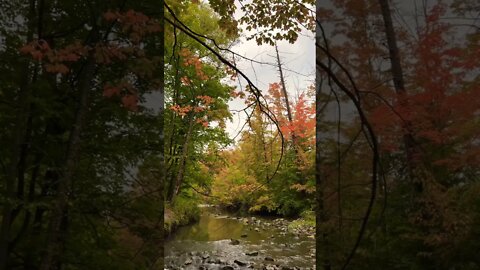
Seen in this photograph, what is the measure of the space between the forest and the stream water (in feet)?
13.4

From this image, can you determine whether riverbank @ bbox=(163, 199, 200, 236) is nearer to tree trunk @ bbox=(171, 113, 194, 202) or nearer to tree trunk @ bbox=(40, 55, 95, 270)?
tree trunk @ bbox=(171, 113, 194, 202)

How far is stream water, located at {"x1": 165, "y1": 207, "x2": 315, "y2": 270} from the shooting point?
8.14 meters

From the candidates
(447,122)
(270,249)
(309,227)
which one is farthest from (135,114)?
(309,227)

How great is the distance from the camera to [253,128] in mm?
3127

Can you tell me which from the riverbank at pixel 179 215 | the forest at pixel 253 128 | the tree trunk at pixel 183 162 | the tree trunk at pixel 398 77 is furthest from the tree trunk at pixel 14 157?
the tree trunk at pixel 183 162

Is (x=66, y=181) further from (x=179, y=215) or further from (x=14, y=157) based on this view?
(x=179, y=215)

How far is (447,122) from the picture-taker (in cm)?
397

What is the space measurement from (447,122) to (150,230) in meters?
3.10

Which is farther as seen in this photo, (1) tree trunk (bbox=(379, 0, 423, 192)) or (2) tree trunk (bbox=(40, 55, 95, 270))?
(1) tree trunk (bbox=(379, 0, 423, 192))

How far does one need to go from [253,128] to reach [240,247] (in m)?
7.24

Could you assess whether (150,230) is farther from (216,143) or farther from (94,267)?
(216,143)

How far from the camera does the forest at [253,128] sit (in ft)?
8.56

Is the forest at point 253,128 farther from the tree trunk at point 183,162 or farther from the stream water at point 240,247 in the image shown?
the tree trunk at point 183,162

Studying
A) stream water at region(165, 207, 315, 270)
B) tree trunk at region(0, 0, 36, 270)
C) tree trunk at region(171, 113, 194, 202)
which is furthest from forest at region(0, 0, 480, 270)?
tree trunk at region(171, 113, 194, 202)
